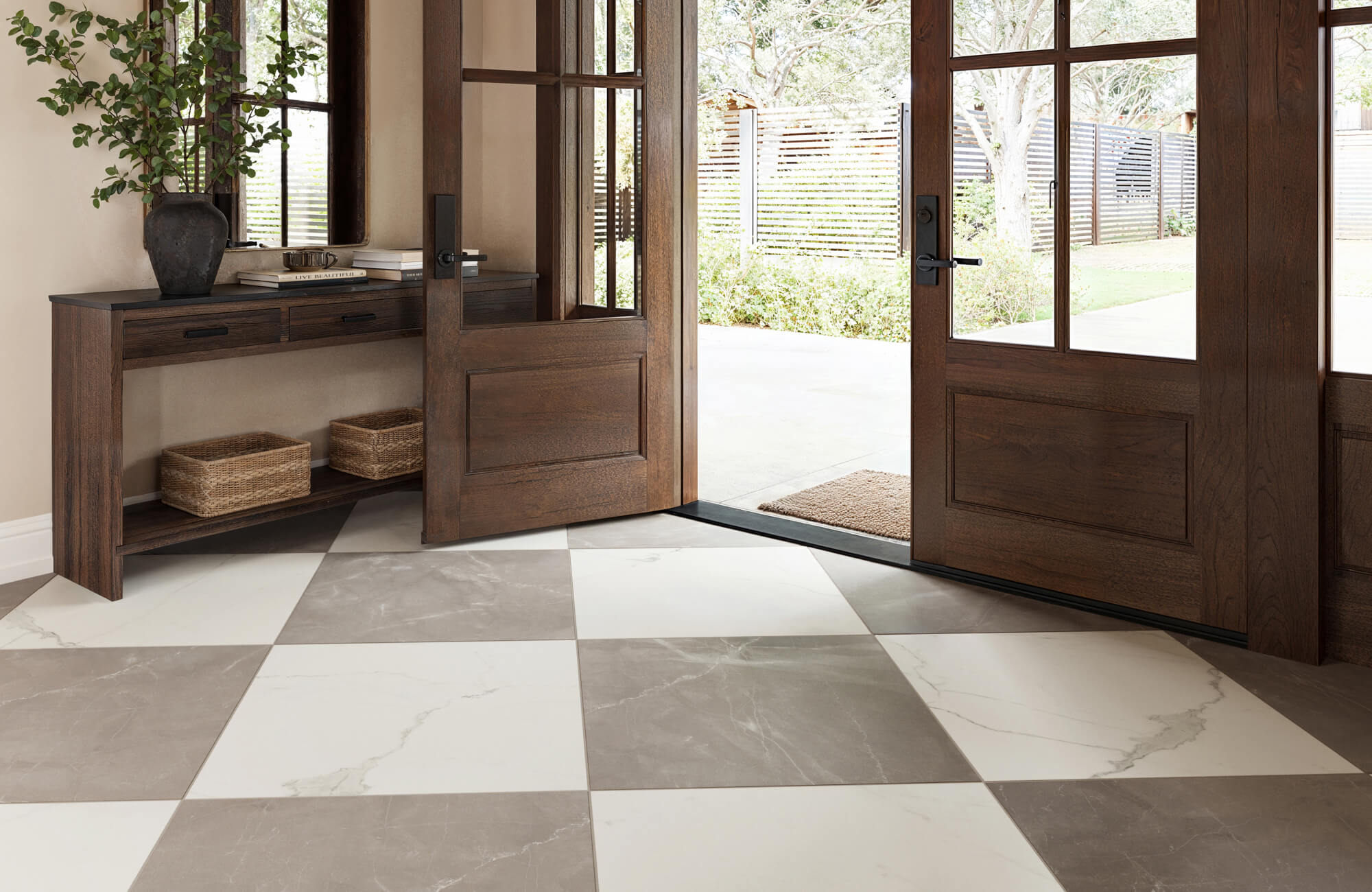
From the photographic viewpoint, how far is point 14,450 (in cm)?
362

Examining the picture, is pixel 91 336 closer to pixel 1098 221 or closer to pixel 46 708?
pixel 46 708

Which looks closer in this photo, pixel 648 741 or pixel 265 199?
pixel 648 741

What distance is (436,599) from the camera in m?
3.43

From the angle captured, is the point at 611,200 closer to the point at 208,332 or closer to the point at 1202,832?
the point at 208,332

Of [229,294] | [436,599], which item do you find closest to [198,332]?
[229,294]

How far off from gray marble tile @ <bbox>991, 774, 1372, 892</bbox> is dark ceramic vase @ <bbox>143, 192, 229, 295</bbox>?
2733 mm

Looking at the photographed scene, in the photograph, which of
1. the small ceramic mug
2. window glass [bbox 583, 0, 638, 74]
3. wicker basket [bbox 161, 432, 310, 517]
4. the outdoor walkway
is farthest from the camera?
the outdoor walkway

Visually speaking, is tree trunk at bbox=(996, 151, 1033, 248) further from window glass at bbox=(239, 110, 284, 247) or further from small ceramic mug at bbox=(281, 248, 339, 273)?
window glass at bbox=(239, 110, 284, 247)

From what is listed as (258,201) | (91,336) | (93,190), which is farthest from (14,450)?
(258,201)

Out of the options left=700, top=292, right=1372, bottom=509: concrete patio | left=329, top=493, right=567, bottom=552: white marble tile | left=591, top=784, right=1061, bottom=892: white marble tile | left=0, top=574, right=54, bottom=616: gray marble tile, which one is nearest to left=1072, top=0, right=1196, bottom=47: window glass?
left=700, top=292, right=1372, bottom=509: concrete patio

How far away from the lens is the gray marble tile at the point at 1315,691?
251 centimetres

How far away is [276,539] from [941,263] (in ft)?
7.90

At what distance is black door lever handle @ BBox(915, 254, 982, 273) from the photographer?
3.45 metres

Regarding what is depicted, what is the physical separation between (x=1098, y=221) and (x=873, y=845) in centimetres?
192
